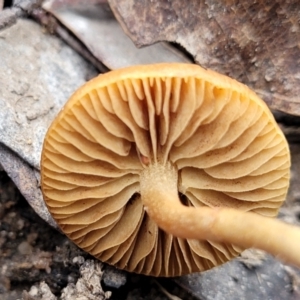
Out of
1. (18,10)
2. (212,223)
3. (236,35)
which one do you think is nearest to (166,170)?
(212,223)

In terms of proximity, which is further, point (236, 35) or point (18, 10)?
point (18, 10)

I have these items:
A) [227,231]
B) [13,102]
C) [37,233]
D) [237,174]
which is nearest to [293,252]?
[227,231]

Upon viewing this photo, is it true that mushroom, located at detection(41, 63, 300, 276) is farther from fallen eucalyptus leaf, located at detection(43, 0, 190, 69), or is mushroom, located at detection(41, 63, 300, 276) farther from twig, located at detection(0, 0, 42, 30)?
twig, located at detection(0, 0, 42, 30)

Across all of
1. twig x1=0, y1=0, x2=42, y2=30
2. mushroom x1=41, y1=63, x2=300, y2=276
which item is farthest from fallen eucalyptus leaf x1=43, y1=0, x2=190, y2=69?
mushroom x1=41, y1=63, x2=300, y2=276

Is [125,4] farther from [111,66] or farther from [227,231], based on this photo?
[227,231]

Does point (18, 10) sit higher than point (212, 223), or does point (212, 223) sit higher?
point (18, 10)

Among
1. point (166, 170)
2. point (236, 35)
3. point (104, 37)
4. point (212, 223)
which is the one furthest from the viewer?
point (104, 37)

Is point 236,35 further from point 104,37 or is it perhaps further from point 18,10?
point 18,10

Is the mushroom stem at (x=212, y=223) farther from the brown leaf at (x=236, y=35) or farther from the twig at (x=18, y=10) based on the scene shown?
the twig at (x=18, y=10)
